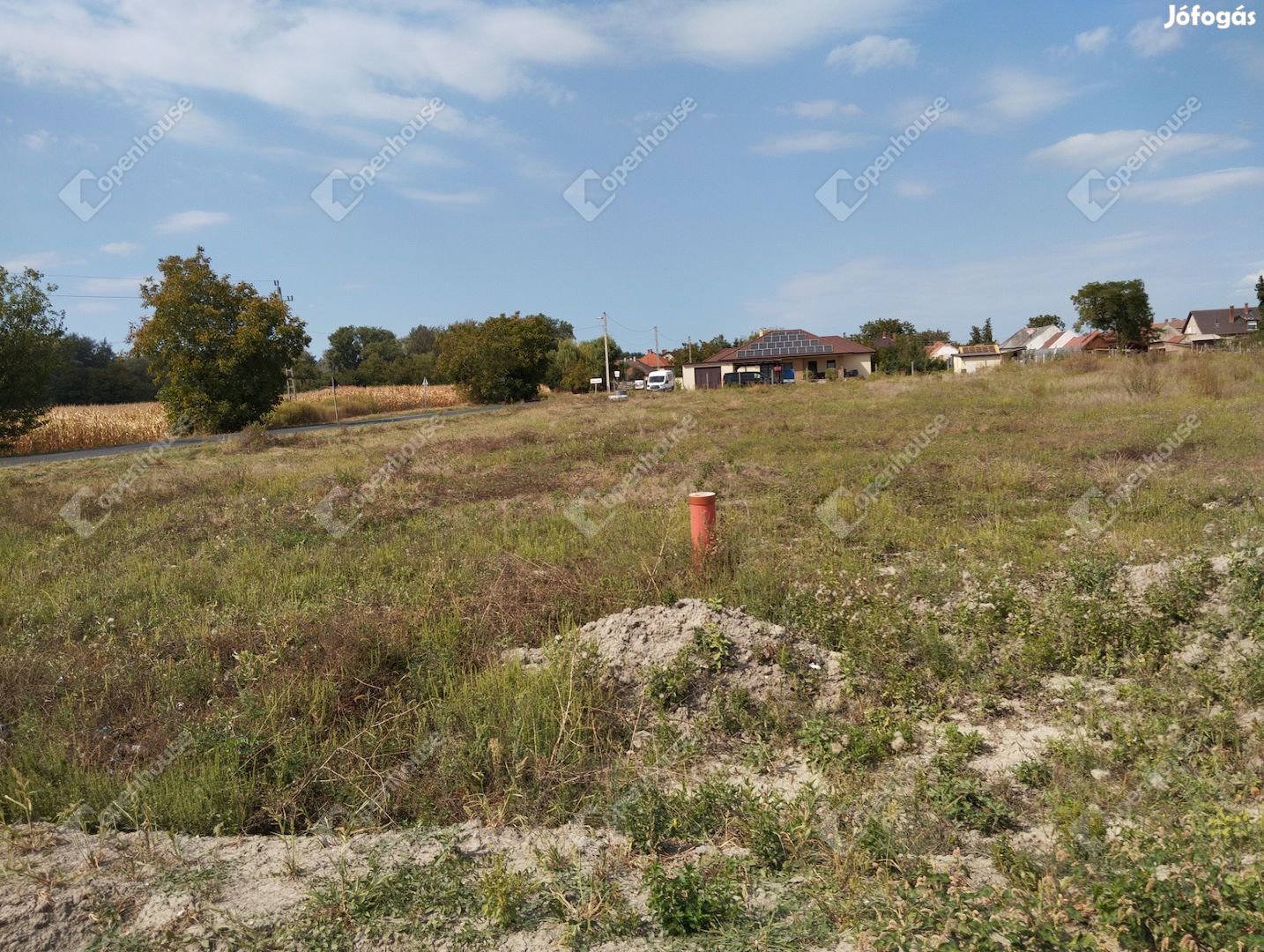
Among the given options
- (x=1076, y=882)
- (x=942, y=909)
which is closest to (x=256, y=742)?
(x=942, y=909)

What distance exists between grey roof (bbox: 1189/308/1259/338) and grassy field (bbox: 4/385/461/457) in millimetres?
80416

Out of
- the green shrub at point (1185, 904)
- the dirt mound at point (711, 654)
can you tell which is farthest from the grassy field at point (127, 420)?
the green shrub at point (1185, 904)

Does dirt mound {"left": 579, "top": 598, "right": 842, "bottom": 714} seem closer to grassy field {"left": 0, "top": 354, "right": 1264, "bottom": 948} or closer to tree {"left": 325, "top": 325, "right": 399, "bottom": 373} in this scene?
grassy field {"left": 0, "top": 354, "right": 1264, "bottom": 948}

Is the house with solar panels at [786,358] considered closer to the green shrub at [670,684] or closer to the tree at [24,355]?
the tree at [24,355]

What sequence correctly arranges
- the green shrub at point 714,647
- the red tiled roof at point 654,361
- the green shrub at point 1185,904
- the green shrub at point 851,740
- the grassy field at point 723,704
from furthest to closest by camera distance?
1. the red tiled roof at point 654,361
2. the green shrub at point 714,647
3. the green shrub at point 851,740
4. the grassy field at point 723,704
5. the green shrub at point 1185,904

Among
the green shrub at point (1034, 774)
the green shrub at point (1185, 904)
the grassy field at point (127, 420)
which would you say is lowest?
the green shrub at point (1034, 774)

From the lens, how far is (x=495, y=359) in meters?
56.3

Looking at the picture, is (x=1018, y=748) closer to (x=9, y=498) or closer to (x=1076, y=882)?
(x=1076, y=882)

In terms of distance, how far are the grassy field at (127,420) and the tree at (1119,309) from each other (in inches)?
2171

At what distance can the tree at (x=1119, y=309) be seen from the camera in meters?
65.4

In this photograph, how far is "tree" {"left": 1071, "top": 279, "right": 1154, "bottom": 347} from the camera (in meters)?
65.4

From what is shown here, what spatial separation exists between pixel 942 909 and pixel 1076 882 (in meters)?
0.56

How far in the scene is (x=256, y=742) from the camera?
4.38 metres

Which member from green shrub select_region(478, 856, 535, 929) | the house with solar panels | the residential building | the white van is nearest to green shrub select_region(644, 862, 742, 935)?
green shrub select_region(478, 856, 535, 929)
